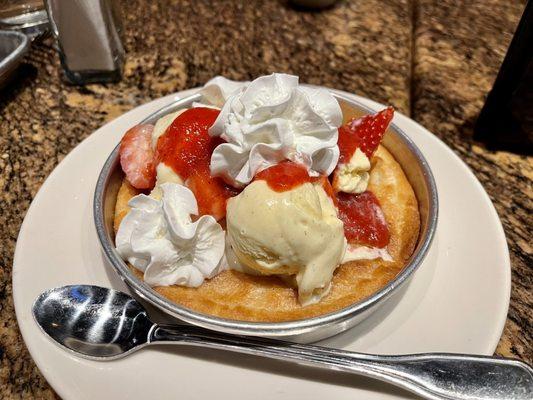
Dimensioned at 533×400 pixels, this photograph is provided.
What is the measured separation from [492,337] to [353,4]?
5.73ft

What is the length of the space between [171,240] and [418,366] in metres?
0.51

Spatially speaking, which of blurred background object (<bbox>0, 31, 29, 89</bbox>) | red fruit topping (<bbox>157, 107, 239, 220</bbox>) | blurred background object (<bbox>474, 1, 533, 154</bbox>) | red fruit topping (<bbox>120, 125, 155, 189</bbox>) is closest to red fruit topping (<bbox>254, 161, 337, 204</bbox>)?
red fruit topping (<bbox>157, 107, 239, 220</bbox>)

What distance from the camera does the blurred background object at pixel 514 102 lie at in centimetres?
130

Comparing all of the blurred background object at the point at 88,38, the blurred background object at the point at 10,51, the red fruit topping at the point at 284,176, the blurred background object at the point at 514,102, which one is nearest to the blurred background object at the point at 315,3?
the blurred background object at the point at 88,38

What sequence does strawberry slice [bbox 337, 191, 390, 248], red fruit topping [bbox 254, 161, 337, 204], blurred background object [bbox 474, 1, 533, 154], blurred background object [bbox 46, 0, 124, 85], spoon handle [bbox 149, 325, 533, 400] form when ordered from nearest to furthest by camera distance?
spoon handle [bbox 149, 325, 533, 400]
red fruit topping [bbox 254, 161, 337, 204]
strawberry slice [bbox 337, 191, 390, 248]
blurred background object [bbox 474, 1, 533, 154]
blurred background object [bbox 46, 0, 124, 85]

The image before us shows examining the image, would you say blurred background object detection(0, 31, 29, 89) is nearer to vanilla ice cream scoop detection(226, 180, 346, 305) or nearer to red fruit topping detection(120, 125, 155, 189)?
red fruit topping detection(120, 125, 155, 189)

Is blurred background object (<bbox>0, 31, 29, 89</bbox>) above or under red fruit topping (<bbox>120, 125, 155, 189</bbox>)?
above

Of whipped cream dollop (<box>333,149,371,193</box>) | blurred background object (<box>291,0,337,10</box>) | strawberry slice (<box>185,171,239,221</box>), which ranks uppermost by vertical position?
strawberry slice (<box>185,171,239,221</box>)

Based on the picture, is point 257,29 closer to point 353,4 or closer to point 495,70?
point 353,4

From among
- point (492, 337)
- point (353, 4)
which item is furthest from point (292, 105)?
point (353, 4)

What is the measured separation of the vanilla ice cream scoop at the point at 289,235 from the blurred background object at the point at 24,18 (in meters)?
1.47

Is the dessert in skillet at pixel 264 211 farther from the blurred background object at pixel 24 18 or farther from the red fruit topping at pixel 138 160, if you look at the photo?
the blurred background object at pixel 24 18

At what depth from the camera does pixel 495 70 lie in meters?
1.92

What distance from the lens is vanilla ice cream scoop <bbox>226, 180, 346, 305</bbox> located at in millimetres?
912
